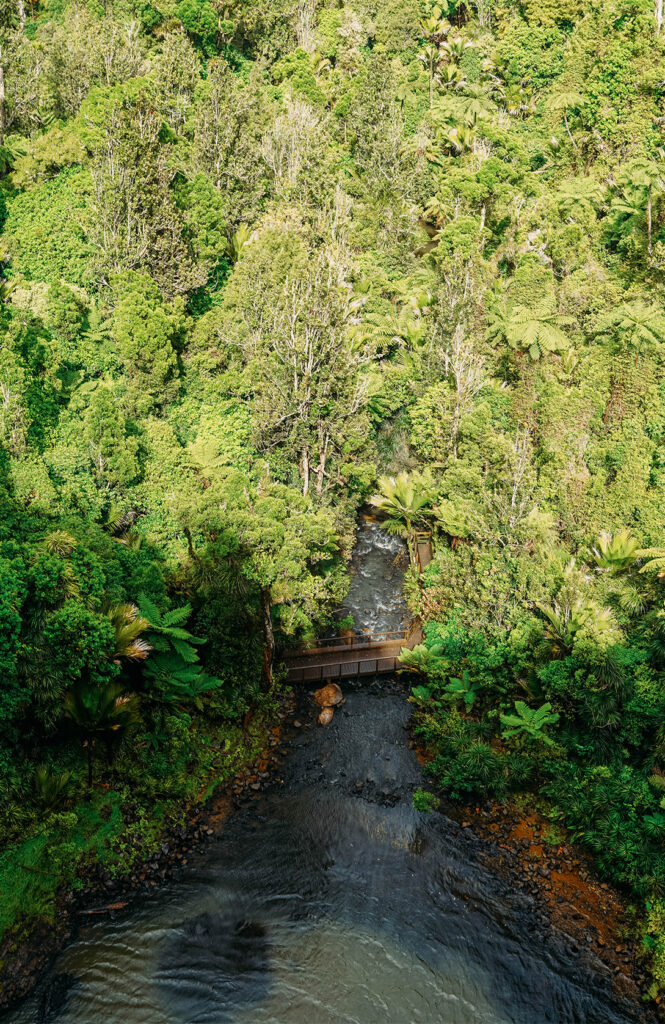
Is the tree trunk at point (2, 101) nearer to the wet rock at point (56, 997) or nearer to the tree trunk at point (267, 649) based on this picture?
the tree trunk at point (267, 649)

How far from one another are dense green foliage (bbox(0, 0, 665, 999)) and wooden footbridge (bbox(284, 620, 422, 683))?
31.2 inches

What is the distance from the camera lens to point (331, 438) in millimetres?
19766

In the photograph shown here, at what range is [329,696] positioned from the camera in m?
18.2

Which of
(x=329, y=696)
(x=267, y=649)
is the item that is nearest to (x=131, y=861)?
(x=267, y=649)

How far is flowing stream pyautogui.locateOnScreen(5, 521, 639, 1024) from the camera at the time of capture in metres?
10.8

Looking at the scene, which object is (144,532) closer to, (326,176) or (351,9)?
(326,176)

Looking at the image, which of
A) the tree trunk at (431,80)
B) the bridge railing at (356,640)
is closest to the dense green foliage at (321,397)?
the bridge railing at (356,640)

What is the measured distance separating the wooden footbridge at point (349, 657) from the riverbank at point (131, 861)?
2.25 meters

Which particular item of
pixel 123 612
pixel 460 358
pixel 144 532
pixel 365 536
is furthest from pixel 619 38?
pixel 123 612

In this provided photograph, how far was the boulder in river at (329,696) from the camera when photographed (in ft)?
59.3

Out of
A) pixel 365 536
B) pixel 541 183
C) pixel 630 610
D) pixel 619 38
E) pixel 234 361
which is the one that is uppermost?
pixel 619 38

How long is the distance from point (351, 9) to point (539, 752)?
39970mm

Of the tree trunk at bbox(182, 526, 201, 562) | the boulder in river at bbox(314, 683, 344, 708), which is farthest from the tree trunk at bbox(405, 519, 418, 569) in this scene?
the tree trunk at bbox(182, 526, 201, 562)

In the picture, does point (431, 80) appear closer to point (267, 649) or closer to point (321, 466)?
point (321, 466)
